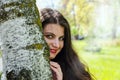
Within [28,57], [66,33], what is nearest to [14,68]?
[28,57]

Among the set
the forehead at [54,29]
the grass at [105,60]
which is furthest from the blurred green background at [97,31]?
the forehead at [54,29]

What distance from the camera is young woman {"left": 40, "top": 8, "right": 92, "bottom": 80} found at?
283cm

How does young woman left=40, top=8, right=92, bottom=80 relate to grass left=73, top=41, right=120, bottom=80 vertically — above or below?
above

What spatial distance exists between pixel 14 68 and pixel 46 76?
0.27ft

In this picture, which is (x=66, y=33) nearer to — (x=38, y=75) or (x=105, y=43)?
(x=38, y=75)

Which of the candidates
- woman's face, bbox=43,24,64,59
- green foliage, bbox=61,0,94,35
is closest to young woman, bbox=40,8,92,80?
woman's face, bbox=43,24,64,59

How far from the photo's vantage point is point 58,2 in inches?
371

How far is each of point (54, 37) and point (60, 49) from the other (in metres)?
0.24

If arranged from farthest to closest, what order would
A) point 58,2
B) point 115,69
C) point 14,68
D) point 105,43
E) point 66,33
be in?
1. point 105,43
2. point 58,2
3. point 115,69
4. point 66,33
5. point 14,68

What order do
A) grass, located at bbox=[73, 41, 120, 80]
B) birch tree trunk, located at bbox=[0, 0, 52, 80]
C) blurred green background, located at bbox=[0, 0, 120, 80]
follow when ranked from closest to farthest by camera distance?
birch tree trunk, located at bbox=[0, 0, 52, 80], grass, located at bbox=[73, 41, 120, 80], blurred green background, located at bbox=[0, 0, 120, 80]

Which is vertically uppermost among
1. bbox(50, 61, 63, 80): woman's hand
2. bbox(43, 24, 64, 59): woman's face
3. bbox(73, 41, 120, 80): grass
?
bbox(43, 24, 64, 59): woman's face

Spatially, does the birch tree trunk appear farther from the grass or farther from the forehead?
the grass

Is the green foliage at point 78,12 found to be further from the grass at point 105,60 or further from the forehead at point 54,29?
the forehead at point 54,29

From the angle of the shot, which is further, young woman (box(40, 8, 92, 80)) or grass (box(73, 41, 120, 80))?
grass (box(73, 41, 120, 80))
